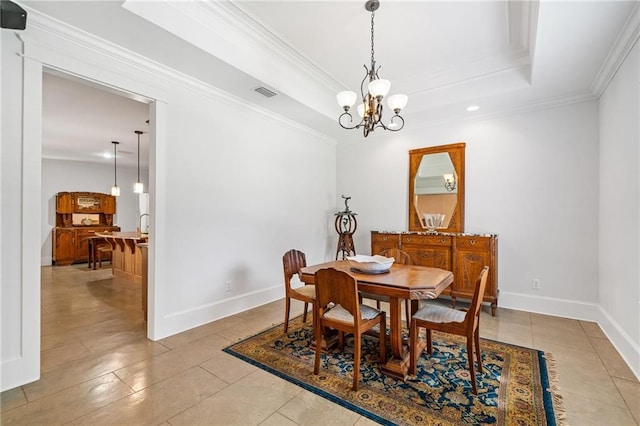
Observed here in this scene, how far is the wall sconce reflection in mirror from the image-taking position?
4.34 m

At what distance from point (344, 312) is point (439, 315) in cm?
71

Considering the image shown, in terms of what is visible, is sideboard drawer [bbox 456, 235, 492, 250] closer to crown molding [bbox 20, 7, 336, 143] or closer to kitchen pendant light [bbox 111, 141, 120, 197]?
crown molding [bbox 20, 7, 336, 143]

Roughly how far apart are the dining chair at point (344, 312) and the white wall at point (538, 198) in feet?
8.71

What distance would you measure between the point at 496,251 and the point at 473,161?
133 cm

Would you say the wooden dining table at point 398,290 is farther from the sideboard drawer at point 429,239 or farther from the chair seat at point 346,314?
the sideboard drawer at point 429,239

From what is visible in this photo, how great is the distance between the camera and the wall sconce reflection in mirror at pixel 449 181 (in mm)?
4340

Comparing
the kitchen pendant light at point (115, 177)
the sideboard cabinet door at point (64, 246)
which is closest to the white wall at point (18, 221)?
the kitchen pendant light at point (115, 177)

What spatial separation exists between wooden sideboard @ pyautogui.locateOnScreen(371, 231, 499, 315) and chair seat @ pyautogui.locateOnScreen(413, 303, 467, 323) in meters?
1.63

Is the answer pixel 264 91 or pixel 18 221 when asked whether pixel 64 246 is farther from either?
pixel 264 91

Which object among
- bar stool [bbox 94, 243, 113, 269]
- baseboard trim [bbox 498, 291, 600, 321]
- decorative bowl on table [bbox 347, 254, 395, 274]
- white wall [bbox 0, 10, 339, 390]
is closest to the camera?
white wall [bbox 0, 10, 339, 390]

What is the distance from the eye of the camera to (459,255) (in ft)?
12.5

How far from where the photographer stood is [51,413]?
1784 millimetres

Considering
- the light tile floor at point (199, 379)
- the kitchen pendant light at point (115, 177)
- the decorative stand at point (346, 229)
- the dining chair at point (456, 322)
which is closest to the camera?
the light tile floor at point (199, 379)

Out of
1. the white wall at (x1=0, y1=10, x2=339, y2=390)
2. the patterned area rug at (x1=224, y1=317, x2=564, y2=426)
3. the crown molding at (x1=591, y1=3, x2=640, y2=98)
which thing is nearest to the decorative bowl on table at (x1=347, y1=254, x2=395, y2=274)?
→ the patterned area rug at (x1=224, y1=317, x2=564, y2=426)
